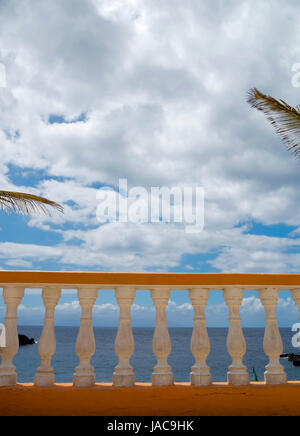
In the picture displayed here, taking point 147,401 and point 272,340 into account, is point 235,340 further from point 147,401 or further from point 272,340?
point 147,401

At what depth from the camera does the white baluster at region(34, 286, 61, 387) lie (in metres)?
3.08

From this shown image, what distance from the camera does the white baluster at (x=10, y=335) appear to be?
3.04m

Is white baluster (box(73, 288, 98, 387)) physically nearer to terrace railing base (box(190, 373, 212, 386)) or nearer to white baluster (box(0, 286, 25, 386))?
white baluster (box(0, 286, 25, 386))

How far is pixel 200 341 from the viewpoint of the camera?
10.3 ft

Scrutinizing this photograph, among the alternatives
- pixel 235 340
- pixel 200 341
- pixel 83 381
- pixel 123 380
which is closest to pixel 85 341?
pixel 83 381

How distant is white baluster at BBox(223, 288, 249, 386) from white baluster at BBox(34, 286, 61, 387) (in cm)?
143

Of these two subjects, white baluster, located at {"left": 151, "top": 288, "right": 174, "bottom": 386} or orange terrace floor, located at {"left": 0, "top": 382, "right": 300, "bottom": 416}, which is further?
white baluster, located at {"left": 151, "top": 288, "right": 174, "bottom": 386}

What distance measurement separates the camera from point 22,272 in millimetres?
3107

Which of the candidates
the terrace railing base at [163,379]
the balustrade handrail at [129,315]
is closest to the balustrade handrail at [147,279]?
the balustrade handrail at [129,315]

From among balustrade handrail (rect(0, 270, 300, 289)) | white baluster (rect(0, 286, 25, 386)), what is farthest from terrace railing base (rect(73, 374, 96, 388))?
balustrade handrail (rect(0, 270, 300, 289))

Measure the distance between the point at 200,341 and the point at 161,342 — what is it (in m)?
0.32

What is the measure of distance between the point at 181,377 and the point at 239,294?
6668 centimetres
